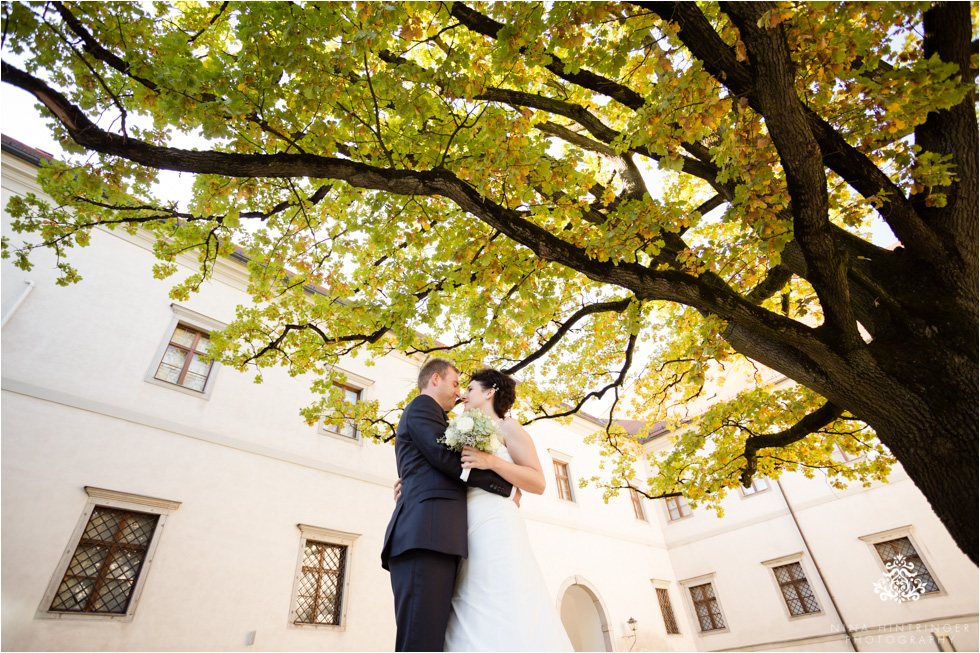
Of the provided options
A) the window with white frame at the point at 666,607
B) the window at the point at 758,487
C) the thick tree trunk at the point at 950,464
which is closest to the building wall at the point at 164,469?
the thick tree trunk at the point at 950,464

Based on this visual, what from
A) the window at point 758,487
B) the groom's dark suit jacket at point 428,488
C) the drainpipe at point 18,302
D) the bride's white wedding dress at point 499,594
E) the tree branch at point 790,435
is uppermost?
the drainpipe at point 18,302

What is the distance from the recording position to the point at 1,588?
261 inches

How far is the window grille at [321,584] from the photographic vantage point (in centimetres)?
940

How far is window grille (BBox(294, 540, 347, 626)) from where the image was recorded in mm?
9398

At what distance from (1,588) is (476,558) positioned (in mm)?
8102

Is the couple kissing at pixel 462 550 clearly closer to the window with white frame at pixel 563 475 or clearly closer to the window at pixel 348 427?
the window at pixel 348 427

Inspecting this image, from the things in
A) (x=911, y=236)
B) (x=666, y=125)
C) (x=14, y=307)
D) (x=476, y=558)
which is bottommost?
(x=476, y=558)

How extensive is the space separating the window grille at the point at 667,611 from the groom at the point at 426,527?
60.3 feet

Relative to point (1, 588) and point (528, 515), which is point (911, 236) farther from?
point (528, 515)

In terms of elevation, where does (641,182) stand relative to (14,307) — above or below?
below

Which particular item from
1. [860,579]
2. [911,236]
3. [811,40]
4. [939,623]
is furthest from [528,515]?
[811,40]

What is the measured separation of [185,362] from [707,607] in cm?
1878

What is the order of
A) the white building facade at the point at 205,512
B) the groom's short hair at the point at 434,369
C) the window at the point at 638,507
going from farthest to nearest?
the window at the point at 638,507
the white building facade at the point at 205,512
the groom's short hair at the point at 434,369

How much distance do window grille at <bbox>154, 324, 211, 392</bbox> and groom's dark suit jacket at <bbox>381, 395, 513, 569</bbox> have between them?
28.8ft
